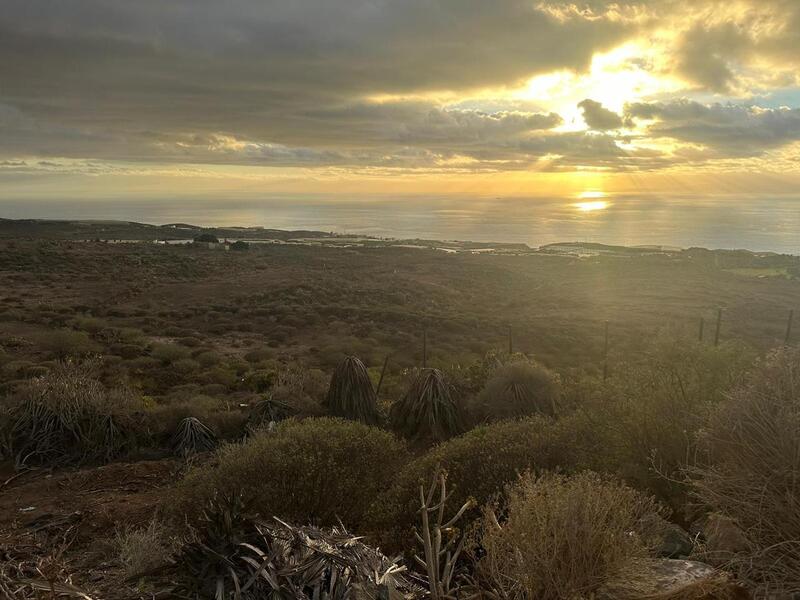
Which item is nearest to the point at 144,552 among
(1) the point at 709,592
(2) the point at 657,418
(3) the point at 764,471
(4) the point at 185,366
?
(1) the point at 709,592

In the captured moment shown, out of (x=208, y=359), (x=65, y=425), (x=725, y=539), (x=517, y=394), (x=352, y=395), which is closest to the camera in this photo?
(x=725, y=539)

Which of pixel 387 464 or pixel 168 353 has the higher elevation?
pixel 387 464

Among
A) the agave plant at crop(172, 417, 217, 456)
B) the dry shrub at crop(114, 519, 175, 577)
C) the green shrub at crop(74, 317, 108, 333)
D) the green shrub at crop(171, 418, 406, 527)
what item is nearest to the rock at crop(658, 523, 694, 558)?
the green shrub at crop(171, 418, 406, 527)

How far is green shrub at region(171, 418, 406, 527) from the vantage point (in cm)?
622

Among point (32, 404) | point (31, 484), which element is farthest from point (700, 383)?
point (32, 404)

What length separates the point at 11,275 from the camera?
149 ft

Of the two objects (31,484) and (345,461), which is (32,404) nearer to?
(31,484)

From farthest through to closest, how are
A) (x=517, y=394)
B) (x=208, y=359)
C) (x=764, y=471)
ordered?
(x=208, y=359) < (x=517, y=394) < (x=764, y=471)

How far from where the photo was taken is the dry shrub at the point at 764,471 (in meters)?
4.09

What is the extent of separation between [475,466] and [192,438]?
645cm

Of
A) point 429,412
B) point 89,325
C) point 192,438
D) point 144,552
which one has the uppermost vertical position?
point 144,552

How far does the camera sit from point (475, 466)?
6.93m

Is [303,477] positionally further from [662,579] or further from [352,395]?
[352,395]

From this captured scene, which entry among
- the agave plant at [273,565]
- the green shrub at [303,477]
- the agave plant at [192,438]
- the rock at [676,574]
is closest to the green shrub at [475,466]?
the green shrub at [303,477]
